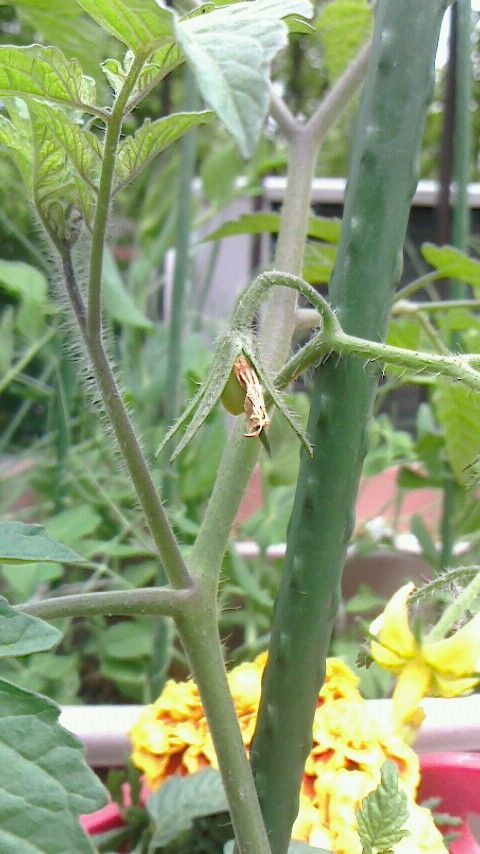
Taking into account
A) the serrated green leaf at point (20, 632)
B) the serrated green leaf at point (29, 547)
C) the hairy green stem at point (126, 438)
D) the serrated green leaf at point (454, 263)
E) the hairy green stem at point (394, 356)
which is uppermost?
the serrated green leaf at point (454, 263)

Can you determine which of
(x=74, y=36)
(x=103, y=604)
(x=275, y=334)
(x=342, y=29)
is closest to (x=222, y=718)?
(x=103, y=604)

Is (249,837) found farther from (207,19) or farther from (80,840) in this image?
(207,19)

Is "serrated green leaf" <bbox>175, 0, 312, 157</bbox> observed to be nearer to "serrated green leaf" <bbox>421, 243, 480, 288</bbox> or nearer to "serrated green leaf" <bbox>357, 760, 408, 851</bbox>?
"serrated green leaf" <bbox>357, 760, 408, 851</bbox>

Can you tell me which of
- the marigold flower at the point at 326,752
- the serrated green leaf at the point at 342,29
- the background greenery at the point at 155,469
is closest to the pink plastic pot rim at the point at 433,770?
the marigold flower at the point at 326,752

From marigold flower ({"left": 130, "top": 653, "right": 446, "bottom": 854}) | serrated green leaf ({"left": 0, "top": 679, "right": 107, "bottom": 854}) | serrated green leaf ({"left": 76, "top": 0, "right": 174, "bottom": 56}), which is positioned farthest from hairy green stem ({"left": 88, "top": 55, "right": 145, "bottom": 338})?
marigold flower ({"left": 130, "top": 653, "right": 446, "bottom": 854})

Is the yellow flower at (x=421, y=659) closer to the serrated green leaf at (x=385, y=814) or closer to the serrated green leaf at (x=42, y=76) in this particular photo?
the serrated green leaf at (x=385, y=814)

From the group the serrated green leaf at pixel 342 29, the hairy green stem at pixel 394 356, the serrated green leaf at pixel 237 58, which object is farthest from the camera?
the serrated green leaf at pixel 342 29
